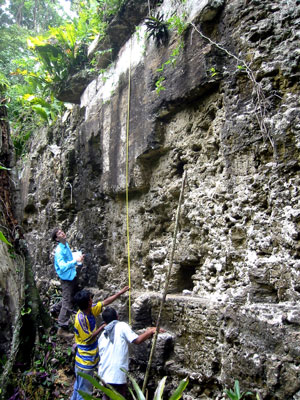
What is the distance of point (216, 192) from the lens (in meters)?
2.88

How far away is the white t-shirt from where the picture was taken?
2.92 metres

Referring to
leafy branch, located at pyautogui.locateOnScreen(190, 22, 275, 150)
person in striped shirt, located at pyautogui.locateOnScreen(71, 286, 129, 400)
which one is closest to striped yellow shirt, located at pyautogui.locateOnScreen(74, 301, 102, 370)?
person in striped shirt, located at pyautogui.locateOnScreen(71, 286, 129, 400)

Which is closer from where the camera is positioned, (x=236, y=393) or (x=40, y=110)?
(x=236, y=393)

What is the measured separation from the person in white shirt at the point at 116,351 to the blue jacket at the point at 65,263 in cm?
176

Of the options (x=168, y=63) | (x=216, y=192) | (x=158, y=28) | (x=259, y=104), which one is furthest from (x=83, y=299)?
(x=158, y=28)

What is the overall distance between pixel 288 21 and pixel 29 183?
625 cm

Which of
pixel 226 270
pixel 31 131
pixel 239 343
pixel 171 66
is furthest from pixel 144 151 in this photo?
pixel 31 131

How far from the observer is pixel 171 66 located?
347 cm

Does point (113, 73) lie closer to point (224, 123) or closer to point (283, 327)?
point (224, 123)

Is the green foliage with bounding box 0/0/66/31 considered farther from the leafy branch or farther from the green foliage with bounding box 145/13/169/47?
the leafy branch

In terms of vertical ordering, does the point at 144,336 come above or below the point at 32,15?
below

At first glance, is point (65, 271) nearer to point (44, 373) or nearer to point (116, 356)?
point (44, 373)

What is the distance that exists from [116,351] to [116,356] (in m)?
0.04

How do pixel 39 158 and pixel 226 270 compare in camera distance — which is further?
pixel 39 158
